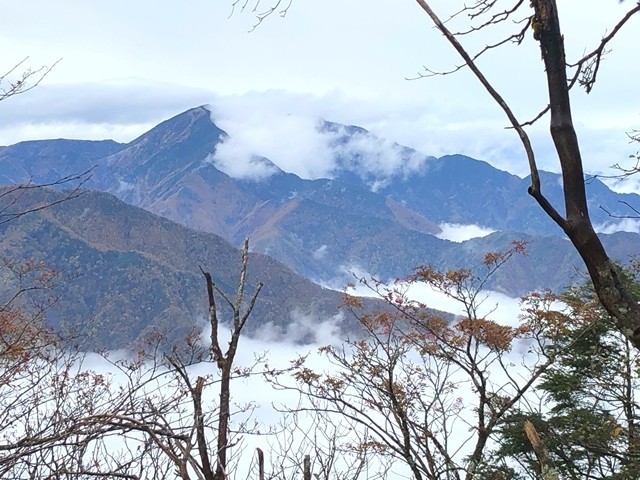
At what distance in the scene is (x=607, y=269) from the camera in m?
2.39

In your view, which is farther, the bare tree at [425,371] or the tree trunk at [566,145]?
the bare tree at [425,371]

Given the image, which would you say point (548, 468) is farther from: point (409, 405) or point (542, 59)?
point (409, 405)

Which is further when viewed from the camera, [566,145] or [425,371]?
[425,371]

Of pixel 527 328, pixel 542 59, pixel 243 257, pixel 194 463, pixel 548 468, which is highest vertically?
pixel 527 328

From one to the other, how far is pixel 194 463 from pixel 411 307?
1080 cm

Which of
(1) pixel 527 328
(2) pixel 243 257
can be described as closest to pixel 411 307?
(1) pixel 527 328

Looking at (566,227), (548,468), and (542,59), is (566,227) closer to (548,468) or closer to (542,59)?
(542,59)

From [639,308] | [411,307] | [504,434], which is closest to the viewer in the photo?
[639,308]

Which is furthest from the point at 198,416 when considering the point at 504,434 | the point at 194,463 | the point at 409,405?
the point at 504,434

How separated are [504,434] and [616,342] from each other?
3.07m

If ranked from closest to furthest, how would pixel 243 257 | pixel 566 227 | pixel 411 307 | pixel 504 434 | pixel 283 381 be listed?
pixel 566 227, pixel 243 257, pixel 283 381, pixel 411 307, pixel 504 434

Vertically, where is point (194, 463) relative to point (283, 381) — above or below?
below

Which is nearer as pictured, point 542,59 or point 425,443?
point 542,59

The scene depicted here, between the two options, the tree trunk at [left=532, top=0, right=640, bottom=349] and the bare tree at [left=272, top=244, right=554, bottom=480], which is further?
the bare tree at [left=272, top=244, right=554, bottom=480]
